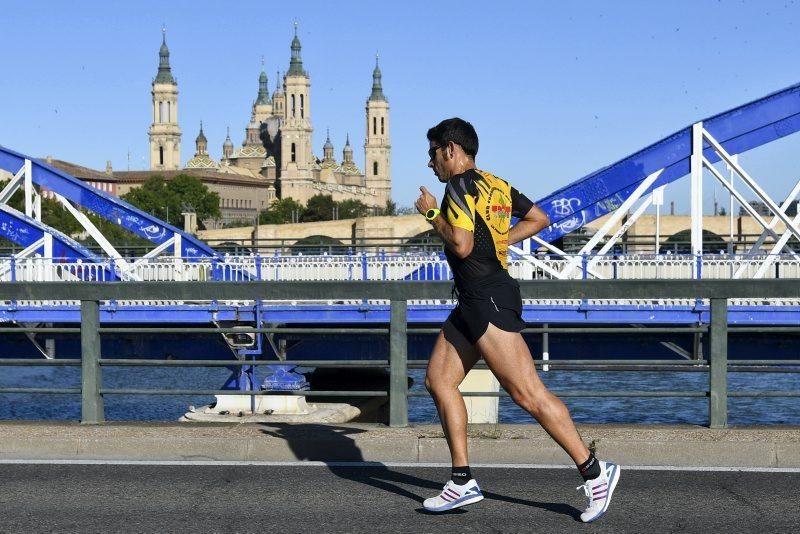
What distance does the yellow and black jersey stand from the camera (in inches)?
234

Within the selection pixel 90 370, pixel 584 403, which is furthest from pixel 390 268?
pixel 90 370

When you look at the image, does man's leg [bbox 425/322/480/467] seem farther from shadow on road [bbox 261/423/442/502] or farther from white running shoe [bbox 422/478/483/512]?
shadow on road [bbox 261/423/442/502]

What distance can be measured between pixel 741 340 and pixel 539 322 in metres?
3.82

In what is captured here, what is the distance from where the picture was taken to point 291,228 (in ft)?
311

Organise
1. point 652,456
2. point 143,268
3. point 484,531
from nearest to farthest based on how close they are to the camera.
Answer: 1. point 484,531
2. point 652,456
3. point 143,268

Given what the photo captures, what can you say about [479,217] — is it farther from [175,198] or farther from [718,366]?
[175,198]

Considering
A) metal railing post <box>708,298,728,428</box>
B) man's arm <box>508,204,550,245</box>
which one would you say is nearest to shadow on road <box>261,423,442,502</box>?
man's arm <box>508,204,550,245</box>

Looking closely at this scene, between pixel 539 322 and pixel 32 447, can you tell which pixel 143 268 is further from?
pixel 32 447

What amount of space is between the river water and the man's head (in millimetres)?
21493

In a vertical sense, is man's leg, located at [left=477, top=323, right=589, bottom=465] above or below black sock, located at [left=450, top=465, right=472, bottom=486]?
above

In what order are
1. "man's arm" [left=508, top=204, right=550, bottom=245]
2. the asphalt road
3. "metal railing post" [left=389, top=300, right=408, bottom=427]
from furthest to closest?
1. "metal railing post" [left=389, top=300, right=408, bottom=427]
2. "man's arm" [left=508, top=204, right=550, bottom=245]
3. the asphalt road

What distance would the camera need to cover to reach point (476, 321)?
6.02m

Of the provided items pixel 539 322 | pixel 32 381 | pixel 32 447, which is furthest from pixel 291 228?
pixel 32 447

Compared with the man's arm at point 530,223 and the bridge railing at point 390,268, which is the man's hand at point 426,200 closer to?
the man's arm at point 530,223
